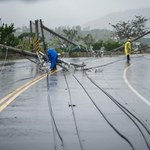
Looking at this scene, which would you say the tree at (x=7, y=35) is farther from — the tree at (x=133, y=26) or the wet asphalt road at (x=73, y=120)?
the tree at (x=133, y=26)

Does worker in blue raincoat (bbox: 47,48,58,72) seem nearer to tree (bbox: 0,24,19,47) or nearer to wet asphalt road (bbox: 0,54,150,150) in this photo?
wet asphalt road (bbox: 0,54,150,150)

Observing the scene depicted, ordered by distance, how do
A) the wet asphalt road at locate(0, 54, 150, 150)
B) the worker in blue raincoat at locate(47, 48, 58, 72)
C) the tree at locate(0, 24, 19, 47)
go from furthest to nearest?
1. the tree at locate(0, 24, 19, 47)
2. the worker in blue raincoat at locate(47, 48, 58, 72)
3. the wet asphalt road at locate(0, 54, 150, 150)

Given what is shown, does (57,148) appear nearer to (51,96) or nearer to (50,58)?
(51,96)

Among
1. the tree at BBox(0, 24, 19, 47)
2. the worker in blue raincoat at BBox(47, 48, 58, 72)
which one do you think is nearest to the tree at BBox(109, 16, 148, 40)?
the tree at BBox(0, 24, 19, 47)

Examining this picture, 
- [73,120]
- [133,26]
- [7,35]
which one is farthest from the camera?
[133,26]

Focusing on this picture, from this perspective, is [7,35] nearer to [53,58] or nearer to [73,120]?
[53,58]

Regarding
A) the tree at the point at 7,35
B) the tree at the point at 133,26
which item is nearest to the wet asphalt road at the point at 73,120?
the tree at the point at 7,35

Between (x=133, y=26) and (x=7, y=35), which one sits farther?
(x=133, y=26)

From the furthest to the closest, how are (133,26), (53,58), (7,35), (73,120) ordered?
(133,26), (7,35), (53,58), (73,120)

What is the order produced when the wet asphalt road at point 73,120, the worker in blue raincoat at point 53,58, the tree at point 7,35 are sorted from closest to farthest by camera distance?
1. the wet asphalt road at point 73,120
2. the worker in blue raincoat at point 53,58
3. the tree at point 7,35

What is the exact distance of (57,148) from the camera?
7559 millimetres

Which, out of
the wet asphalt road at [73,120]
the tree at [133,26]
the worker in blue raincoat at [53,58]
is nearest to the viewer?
the wet asphalt road at [73,120]

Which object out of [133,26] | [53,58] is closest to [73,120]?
[53,58]

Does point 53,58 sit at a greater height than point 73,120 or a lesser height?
greater
